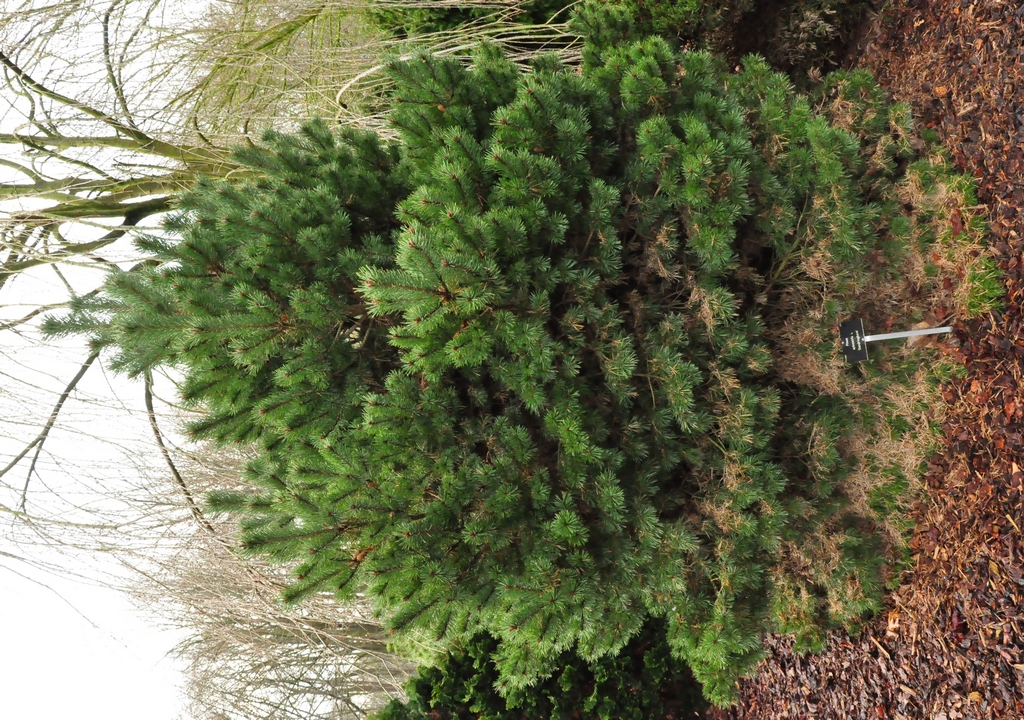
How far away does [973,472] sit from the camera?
2926 mm

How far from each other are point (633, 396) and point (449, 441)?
31.0 inches

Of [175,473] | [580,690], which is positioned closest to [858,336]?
[580,690]

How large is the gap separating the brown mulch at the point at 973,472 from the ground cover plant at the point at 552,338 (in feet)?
0.67

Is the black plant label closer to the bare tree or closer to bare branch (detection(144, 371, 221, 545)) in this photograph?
the bare tree

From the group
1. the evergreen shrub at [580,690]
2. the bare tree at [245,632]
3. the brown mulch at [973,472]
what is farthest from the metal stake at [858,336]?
the bare tree at [245,632]

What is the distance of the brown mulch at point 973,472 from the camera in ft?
9.05

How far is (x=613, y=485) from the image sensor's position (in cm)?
285

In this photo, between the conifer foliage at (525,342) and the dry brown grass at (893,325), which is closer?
the conifer foliage at (525,342)

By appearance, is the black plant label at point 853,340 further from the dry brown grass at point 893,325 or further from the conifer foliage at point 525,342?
the conifer foliage at point 525,342

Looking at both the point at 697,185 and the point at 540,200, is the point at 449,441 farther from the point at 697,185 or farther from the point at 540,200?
the point at 697,185

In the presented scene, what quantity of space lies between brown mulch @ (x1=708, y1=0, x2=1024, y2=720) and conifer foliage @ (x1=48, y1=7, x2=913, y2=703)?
0.31 metres

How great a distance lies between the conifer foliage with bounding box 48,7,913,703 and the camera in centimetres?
264

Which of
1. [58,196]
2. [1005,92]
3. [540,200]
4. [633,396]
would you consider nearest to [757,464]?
[633,396]

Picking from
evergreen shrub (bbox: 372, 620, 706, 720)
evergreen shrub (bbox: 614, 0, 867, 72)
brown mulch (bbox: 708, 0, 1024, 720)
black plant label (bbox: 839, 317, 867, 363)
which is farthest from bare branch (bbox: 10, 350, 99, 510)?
brown mulch (bbox: 708, 0, 1024, 720)
